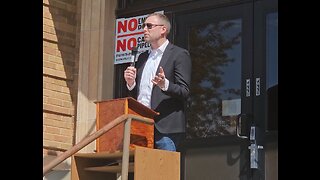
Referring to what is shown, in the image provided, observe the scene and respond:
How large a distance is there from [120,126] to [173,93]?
63 cm

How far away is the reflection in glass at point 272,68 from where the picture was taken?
24.3 feet

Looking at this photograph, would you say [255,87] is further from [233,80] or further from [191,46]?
[191,46]

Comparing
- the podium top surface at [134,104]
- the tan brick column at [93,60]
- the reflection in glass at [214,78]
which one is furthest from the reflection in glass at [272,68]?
the tan brick column at [93,60]

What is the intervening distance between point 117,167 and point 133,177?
0.48 ft

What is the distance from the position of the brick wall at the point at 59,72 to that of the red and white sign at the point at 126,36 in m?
0.41

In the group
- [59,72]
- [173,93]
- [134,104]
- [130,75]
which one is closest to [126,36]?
[59,72]

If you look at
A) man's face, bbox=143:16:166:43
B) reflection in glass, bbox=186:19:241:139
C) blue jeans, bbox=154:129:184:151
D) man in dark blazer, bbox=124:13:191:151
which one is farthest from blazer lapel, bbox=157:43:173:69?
blue jeans, bbox=154:129:184:151

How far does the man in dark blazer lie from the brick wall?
1051 millimetres

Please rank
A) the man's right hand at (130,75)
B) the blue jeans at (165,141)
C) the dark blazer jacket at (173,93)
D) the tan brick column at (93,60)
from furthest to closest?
the tan brick column at (93,60), the man's right hand at (130,75), the dark blazer jacket at (173,93), the blue jeans at (165,141)

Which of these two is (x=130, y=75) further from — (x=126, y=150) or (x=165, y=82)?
(x=126, y=150)

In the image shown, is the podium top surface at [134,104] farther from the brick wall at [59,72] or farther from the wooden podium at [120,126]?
the brick wall at [59,72]

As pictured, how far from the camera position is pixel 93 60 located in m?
8.47

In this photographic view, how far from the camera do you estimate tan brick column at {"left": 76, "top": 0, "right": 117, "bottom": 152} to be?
27.6ft

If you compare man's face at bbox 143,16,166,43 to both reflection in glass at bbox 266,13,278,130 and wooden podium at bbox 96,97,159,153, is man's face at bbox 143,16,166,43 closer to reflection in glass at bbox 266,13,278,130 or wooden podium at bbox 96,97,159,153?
wooden podium at bbox 96,97,159,153
